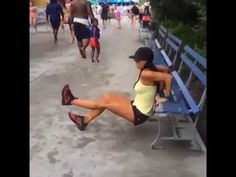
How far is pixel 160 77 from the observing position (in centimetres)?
589

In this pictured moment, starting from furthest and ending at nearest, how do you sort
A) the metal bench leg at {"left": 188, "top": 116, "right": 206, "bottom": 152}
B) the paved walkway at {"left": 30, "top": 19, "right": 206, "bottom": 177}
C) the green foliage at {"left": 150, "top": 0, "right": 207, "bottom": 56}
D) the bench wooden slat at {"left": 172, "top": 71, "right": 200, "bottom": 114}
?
the green foliage at {"left": 150, "top": 0, "right": 207, "bottom": 56}
the metal bench leg at {"left": 188, "top": 116, "right": 206, "bottom": 152}
the bench wooden slat at {"left": 172, "top": 71, "right": 200, "bottom": 114}
the paved walkway at {"left": 30, "top": 19, "right": 206, "bottom": 177}

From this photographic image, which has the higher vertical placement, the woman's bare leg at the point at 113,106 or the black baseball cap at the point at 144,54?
the black baseball cap at the point at 144,54

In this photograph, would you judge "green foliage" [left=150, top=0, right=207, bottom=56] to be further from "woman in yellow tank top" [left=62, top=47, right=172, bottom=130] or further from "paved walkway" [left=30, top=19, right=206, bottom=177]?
"woman in yellow tank top" [left=62, top=47, right=172, bottom=130]

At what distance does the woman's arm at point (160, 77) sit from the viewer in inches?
231

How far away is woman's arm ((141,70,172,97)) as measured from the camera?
586 cm

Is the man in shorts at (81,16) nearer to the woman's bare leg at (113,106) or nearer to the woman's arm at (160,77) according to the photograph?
the woman's bare leg at (113,106)

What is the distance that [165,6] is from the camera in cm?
1605

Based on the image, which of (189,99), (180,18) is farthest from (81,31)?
(189,99)

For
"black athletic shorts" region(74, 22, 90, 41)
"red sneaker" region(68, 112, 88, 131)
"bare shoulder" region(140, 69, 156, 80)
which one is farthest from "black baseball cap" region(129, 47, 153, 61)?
"black athletic shorts" region(74, 22, 90, 41)

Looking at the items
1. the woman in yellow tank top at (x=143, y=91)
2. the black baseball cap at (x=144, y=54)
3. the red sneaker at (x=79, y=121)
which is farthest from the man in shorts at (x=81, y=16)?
the black baseball cap at (x=144, y=54)
